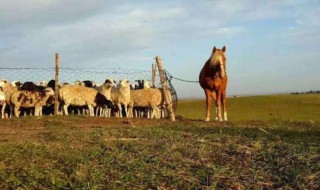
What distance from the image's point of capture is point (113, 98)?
25.2 m

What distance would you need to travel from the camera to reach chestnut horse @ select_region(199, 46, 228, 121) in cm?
1598

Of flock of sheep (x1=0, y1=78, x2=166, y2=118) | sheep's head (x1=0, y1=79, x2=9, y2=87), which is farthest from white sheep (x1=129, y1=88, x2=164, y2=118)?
sheep's head (x1=0, y1=79, x2=9, y2=87)

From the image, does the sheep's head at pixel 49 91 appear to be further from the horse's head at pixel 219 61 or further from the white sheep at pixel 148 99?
the horse's head at pixel 219 61

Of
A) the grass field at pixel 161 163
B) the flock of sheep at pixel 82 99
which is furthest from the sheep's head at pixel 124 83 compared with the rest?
the grass field at pixel 161 163

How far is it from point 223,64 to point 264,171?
1010 cm

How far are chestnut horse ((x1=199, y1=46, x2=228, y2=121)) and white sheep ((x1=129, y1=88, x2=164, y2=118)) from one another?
283 inches

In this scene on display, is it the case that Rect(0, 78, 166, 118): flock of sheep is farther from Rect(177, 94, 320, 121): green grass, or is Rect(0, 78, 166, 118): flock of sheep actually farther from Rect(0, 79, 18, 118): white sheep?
Rect(177, 94, 320, 121): green grass

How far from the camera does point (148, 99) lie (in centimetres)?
2442

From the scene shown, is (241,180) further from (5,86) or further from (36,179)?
(5,86)

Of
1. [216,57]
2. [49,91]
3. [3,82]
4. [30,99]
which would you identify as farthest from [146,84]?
[216,57]

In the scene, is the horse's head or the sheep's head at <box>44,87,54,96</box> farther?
the sheep's head at <box>44,87,54,96</box>

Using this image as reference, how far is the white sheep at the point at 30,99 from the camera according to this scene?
71.8 ft

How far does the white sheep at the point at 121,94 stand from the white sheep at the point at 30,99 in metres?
3.68

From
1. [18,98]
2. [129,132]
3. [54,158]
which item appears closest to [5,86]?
[18,98]
